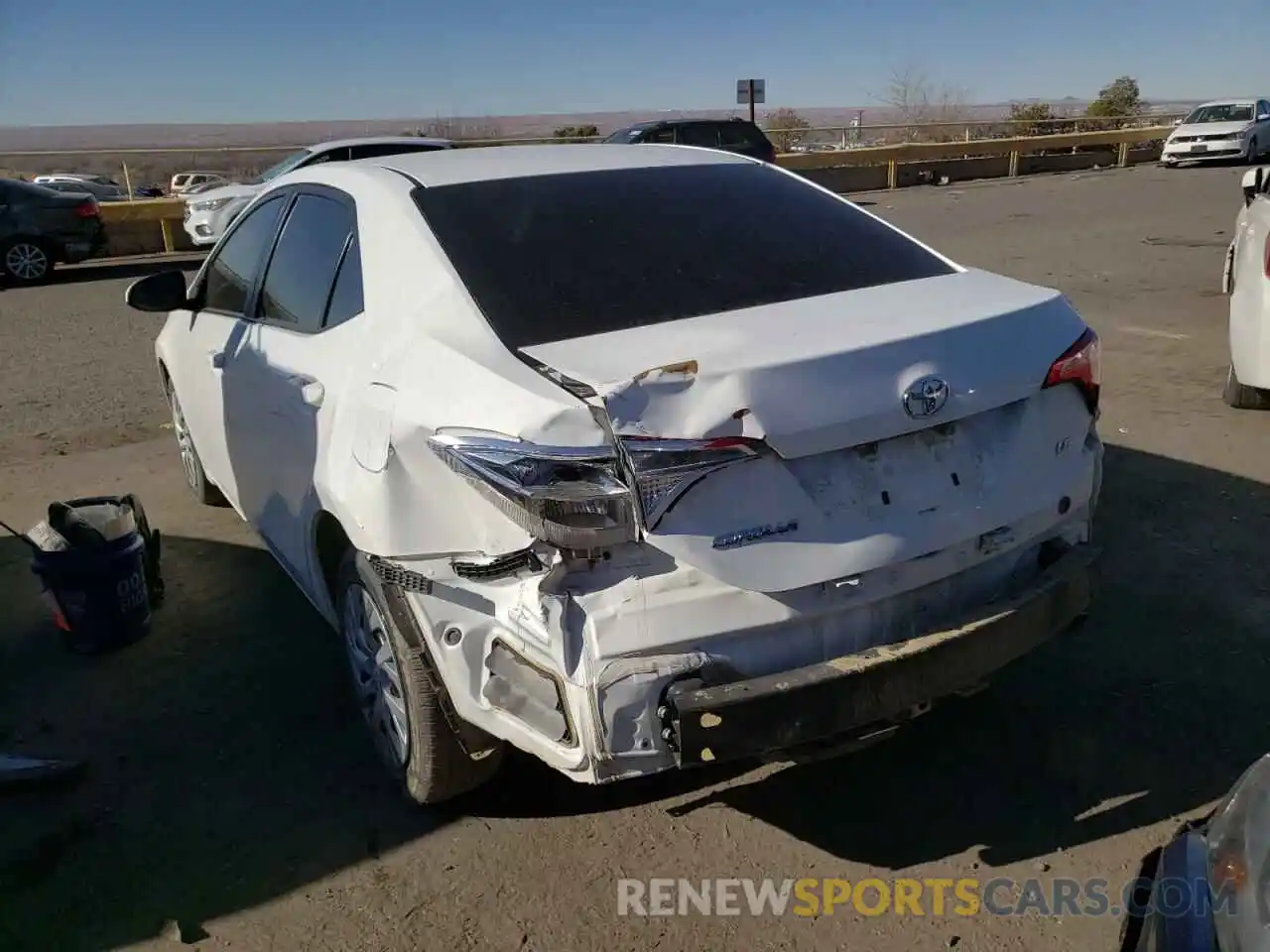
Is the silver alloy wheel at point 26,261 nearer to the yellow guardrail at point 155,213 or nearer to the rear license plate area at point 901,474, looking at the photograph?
the yellow guardrail at point 155,213

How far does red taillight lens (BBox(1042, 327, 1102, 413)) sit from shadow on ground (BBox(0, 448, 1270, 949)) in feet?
3.58

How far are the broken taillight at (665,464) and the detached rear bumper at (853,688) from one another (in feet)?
1.34

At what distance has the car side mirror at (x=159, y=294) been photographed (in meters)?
4.47

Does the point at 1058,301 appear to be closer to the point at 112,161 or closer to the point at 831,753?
the point at 831,753

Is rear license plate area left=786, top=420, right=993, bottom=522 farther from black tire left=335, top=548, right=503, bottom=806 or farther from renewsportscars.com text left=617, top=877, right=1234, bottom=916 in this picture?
black tire left=335, top=548, right=503, bottom=806

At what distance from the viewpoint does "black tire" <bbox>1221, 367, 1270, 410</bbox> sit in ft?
21.2

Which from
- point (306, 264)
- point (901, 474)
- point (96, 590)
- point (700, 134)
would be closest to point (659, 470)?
point (901, 474)

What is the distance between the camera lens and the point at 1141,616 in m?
4.08

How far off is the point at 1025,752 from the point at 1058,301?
4.44 ft

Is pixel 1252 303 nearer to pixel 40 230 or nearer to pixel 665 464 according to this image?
pixel 665 464

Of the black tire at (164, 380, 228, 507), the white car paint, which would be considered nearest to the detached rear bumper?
the black tire at (164, 380, 228, 507)

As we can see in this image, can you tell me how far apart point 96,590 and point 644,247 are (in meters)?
2.45

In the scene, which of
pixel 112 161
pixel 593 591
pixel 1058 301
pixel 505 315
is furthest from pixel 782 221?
pixel 112 161

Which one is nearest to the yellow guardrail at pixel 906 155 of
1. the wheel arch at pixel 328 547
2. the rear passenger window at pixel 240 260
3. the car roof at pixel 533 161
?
the rear passenger window at pixel 240 260
